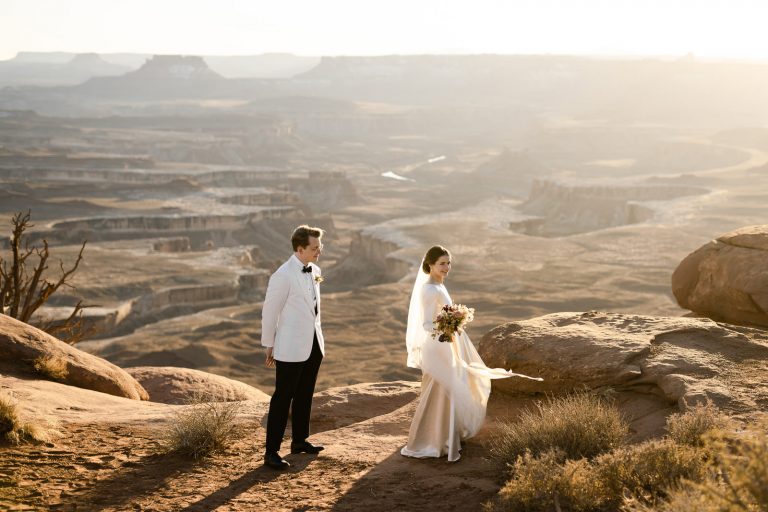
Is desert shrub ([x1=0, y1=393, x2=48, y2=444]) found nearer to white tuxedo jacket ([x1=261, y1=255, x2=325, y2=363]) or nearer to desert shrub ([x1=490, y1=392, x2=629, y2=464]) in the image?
white tuxedo jacket ([x1=261, y1=255, x2=325, y2=363])

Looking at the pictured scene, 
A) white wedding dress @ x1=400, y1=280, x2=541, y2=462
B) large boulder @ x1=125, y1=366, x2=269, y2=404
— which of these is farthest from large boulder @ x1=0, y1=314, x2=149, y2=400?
white wedding dress @ x1=400, y1=280, x2=541, y2=462

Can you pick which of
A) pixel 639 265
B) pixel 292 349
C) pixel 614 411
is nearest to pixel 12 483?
pixel 292 349

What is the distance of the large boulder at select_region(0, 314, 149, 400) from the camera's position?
982 centimetres

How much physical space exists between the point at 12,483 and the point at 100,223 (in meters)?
54.7

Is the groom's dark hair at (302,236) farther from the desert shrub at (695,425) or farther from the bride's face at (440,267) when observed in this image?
the desert shrub at (695,425)

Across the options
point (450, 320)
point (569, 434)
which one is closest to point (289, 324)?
point (450, 320)

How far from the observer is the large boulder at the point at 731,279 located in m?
10.9

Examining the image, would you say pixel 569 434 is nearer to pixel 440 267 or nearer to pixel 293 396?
pixel 440 267

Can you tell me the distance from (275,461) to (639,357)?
3.50 meters

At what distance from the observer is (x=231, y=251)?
5244 cm

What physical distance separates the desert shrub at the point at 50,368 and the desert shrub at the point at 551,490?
5.96 m

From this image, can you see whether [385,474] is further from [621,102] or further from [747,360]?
[621,102]

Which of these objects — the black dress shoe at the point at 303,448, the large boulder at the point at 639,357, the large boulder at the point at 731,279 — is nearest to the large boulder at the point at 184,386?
the large boulder at the point at 639,357

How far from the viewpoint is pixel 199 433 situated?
7.24 m
